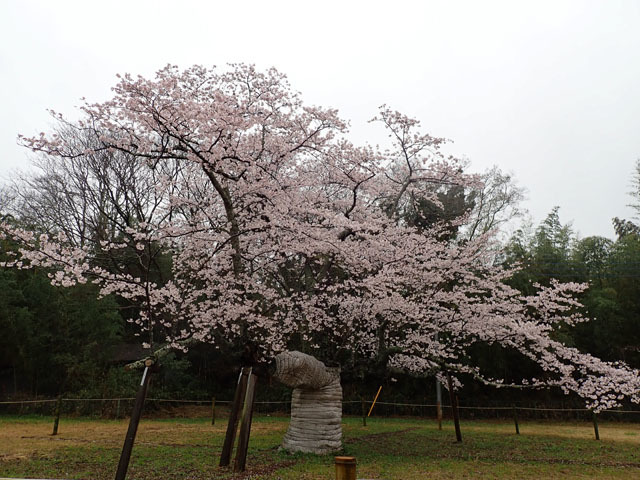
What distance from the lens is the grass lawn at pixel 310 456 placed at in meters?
6.61

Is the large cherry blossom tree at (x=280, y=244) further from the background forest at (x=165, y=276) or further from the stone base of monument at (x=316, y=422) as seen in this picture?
the background forest at (x=165, y=276)

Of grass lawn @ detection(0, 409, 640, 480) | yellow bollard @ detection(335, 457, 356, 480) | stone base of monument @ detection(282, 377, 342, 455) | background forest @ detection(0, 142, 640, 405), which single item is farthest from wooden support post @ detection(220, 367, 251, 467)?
background forest @ detection(0, 142, 640, 405)

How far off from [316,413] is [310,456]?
0.71m

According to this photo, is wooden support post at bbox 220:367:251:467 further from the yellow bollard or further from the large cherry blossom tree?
the yellow bollard

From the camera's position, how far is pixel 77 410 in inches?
583

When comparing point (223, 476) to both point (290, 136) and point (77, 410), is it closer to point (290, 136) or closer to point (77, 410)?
point (290, 136)

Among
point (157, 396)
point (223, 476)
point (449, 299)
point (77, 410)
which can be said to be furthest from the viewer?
point (157, 396)

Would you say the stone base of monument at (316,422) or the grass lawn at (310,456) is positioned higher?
the stone base of monument at (316,422)

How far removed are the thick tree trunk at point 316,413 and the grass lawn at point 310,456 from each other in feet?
1.05

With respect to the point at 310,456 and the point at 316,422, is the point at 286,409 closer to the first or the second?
the point at 316,422

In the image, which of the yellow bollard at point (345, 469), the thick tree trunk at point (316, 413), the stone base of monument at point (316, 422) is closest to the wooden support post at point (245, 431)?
the thick tree trunk at point (316, 413)

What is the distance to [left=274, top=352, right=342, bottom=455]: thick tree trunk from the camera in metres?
7.87

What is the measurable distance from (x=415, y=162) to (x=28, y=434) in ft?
35.3

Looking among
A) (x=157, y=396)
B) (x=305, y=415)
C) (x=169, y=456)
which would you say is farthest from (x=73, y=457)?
(x=157, y=396)
